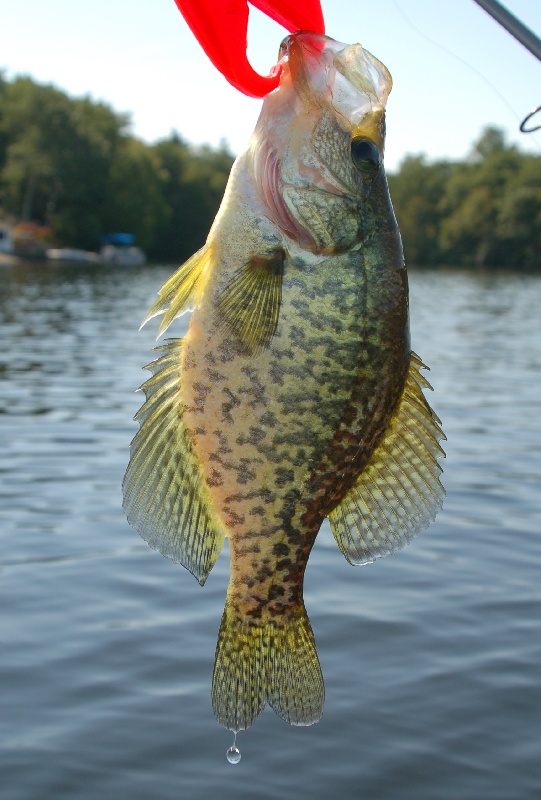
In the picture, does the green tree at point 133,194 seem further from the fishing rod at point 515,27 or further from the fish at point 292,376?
the fish at point 292,376

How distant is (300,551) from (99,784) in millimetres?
3462

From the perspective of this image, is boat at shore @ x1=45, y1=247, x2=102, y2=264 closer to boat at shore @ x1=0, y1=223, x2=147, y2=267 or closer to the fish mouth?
boat at shore @ x1=0, y1=223, x2=147, y2=267

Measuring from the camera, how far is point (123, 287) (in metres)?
58.0

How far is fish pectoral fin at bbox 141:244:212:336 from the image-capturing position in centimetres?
282

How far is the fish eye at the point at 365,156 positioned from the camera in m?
2.81

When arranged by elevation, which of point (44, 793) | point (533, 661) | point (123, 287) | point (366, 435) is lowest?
point (123, 287)

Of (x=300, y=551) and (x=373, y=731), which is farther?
(x=373, y=731)

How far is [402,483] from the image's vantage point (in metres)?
3.02

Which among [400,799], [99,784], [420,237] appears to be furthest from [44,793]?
[420,237]

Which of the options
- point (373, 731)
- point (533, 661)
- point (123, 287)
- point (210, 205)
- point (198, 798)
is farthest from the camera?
point (210, 205)

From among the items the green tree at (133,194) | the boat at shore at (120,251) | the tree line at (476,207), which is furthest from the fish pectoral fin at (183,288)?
the tree line at (476,207)

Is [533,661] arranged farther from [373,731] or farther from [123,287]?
[123,287]

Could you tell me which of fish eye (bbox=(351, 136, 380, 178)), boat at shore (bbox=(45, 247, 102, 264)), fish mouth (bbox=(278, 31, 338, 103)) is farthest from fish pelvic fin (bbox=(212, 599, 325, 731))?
boat at shore (bbox=(45, 247, 102, 264))

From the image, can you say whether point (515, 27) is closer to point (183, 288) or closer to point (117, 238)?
point (183, 288)
